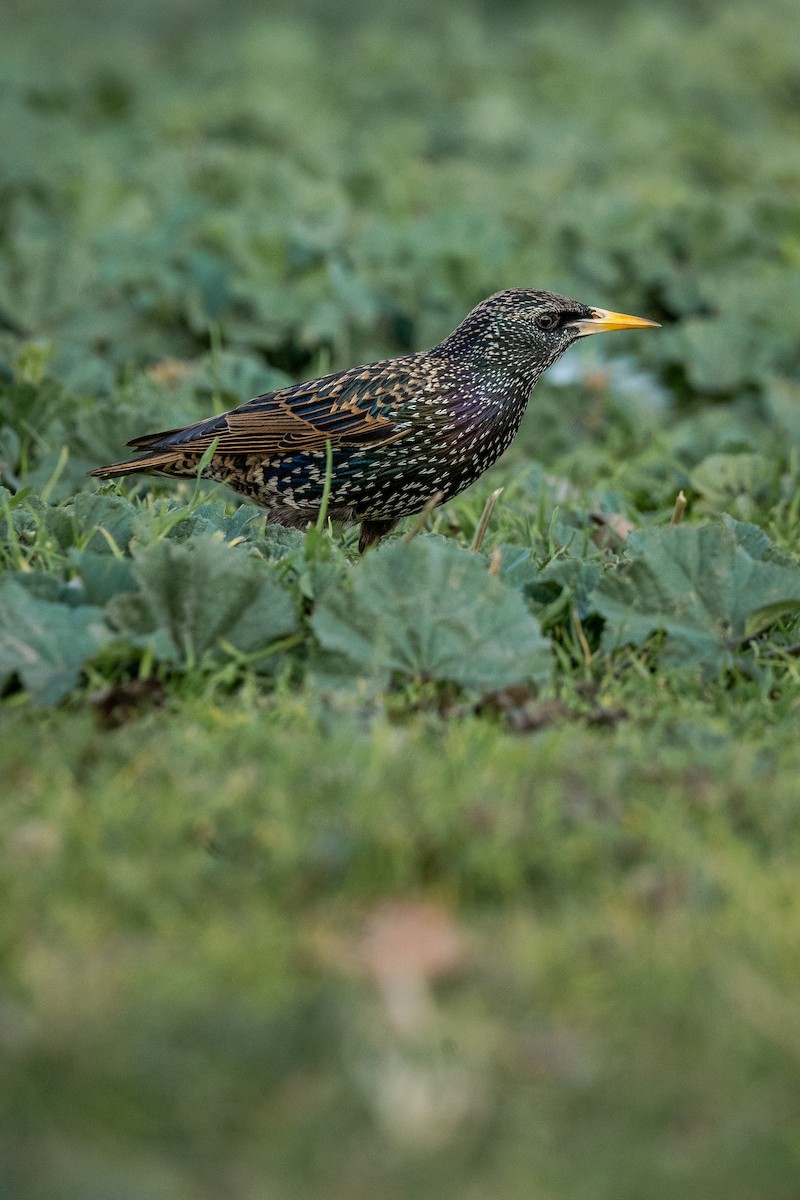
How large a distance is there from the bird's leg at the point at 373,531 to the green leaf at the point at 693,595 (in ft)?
4.12

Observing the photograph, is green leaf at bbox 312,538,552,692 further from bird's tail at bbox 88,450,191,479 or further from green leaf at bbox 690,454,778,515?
green leaf at bbox 690,454,778,515

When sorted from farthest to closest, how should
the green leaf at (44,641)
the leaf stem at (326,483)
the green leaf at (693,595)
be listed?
the leaf stem at (326,483) < the green leaf at (693,595) < the green leaf at (44,641)

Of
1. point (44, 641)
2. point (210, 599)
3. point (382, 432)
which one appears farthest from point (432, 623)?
point (382, 432)

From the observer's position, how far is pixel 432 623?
388 centimetres

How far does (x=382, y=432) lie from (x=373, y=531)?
0.43 m

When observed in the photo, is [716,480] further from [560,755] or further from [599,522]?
[560,755]

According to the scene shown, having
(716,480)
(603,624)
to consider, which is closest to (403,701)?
(603,624)

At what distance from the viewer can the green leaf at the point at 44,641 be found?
3.66 meters

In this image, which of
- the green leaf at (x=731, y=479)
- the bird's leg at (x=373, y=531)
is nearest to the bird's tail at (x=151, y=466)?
the bird's leg at (x=373, y=531)

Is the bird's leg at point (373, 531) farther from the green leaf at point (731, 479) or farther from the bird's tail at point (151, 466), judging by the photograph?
the green leaf at point (731, 479)

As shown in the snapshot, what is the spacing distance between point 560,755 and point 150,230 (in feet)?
19.8

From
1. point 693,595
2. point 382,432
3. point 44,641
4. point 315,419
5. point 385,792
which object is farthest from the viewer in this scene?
point 315,419

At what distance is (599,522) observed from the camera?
17.7 feet

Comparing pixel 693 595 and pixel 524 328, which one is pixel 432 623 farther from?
pixel 524 328
